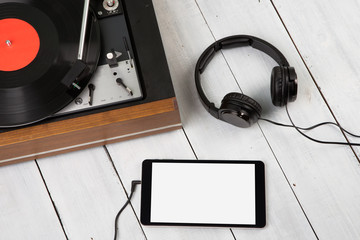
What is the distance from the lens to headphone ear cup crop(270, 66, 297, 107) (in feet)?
3.04

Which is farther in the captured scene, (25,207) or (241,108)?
(25,207)

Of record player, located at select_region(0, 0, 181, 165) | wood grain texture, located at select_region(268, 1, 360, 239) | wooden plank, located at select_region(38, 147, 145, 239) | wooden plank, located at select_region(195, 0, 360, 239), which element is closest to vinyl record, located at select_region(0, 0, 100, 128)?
record player, located at select_region(0, 0, 181, 165)

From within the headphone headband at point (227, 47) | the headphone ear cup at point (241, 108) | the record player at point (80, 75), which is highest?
the record player at point (80, 75)

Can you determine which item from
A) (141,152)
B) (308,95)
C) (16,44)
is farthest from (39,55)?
(308,95)

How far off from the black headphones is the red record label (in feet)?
1.25

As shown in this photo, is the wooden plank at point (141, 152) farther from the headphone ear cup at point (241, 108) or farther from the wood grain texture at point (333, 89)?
the wood grain texture at point (333, 89)

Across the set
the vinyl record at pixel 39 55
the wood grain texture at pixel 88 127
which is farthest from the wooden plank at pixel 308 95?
the vinyl record at pixel 39 55

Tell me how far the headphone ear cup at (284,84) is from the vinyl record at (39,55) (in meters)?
0.40

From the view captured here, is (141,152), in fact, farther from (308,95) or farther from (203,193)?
(308,95)

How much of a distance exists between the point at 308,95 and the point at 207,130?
0.90ft

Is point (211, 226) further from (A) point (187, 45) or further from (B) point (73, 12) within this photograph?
(B) point (73, 12)

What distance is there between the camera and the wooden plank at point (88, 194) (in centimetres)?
104

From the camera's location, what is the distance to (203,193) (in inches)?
40.2

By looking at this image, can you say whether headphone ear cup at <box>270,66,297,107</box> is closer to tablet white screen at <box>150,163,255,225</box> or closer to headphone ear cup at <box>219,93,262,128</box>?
headphone ear cup at <box>219,93,262,128</box>
